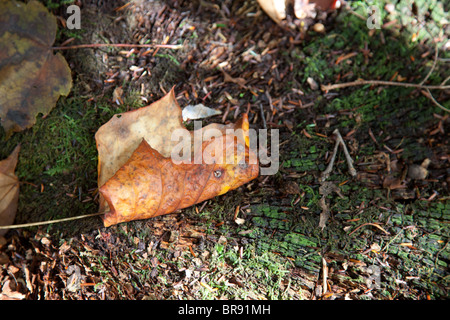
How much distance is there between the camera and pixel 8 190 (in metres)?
2.06

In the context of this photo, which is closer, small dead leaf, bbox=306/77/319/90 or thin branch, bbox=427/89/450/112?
thin branch, bbox=427/89/450/112

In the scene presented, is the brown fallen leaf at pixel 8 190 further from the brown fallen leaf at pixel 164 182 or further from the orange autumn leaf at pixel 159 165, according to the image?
the brown fallen leaf at pixel 164 182

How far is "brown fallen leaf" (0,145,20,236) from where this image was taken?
2021 mm

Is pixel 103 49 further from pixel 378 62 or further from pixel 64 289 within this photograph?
pixel 378 62

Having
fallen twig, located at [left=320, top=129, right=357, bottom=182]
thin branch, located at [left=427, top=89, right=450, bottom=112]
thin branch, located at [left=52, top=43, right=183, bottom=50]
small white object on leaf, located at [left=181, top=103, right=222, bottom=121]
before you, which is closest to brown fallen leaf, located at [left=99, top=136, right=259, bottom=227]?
small white object on leaf, located at [left=181, top=103, right=222, bottom=121]

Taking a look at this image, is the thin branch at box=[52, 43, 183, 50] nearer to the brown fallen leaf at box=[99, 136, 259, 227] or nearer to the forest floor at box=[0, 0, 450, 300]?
the forest floor at box=[0, 0, 450, 300]

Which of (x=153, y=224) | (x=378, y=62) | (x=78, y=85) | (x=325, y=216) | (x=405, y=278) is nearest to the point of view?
(x=405, y=278)

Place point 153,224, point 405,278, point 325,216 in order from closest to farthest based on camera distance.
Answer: point 405,278 → point 325,216 → point 153,224

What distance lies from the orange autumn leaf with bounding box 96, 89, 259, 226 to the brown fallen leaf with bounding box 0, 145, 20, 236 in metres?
0.77

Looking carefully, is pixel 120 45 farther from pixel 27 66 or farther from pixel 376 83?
pixel 376 83

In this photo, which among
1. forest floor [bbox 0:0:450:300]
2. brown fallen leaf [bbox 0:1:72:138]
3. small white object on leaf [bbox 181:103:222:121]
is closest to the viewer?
forest floor [bbox 0:0:450:300]
